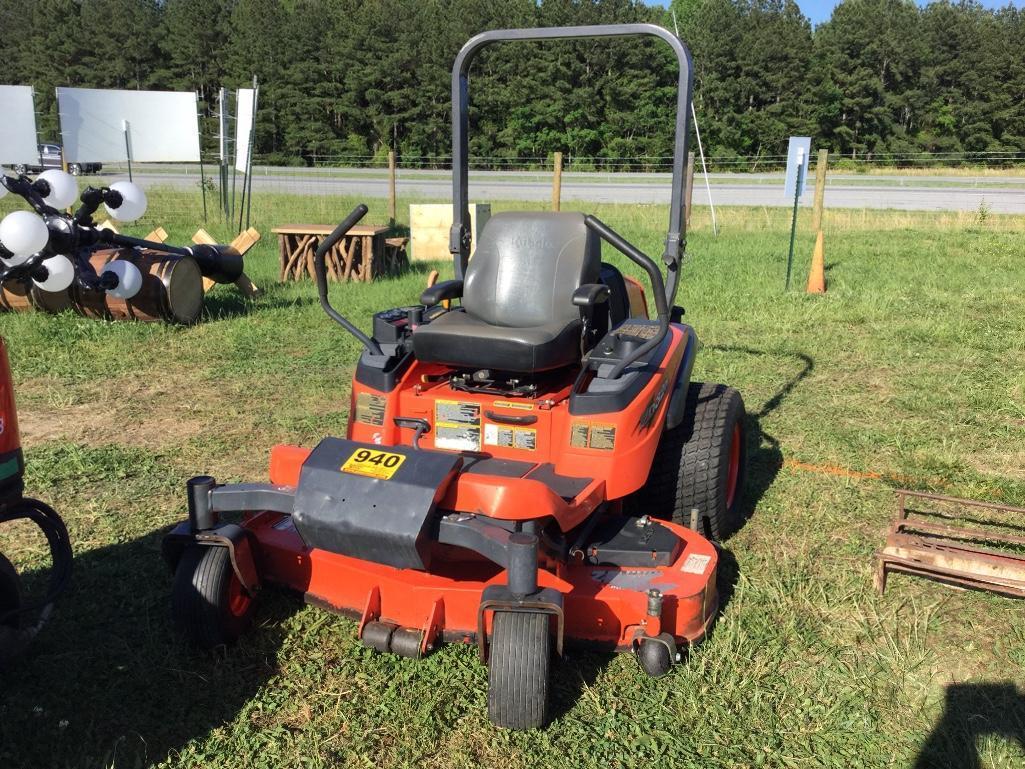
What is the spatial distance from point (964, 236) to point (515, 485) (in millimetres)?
13338

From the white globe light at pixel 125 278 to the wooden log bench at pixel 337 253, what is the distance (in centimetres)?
304

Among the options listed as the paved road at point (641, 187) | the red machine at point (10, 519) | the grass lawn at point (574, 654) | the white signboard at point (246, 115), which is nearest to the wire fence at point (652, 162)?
the paved road at point (641, 187)

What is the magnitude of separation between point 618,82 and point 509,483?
33.3 m

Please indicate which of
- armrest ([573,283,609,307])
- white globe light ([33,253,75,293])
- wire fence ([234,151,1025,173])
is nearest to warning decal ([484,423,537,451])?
armrest ([573,283,609,307])

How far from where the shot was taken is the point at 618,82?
33.5 m

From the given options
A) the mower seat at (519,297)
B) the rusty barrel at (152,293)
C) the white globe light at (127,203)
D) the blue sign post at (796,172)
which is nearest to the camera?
the mower seat at (519,297)

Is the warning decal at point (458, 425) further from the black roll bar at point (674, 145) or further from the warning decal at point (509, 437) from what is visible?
the black roll bar at point (674, 145)

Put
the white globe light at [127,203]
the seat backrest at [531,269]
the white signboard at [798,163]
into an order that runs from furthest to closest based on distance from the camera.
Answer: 1. the white signboard at [798,163]
2. the white globe light at [127,203]
3. the seat backrest at [531,269]

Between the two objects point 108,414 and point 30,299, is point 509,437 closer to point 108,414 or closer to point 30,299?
point 108,414

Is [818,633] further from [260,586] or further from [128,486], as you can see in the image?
[128,486]

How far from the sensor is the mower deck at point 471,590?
9.11 feet

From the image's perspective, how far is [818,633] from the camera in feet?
10.1

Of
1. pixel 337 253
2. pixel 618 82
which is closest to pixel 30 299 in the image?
pixel 337 253

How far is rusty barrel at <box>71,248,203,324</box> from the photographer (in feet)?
23.9
